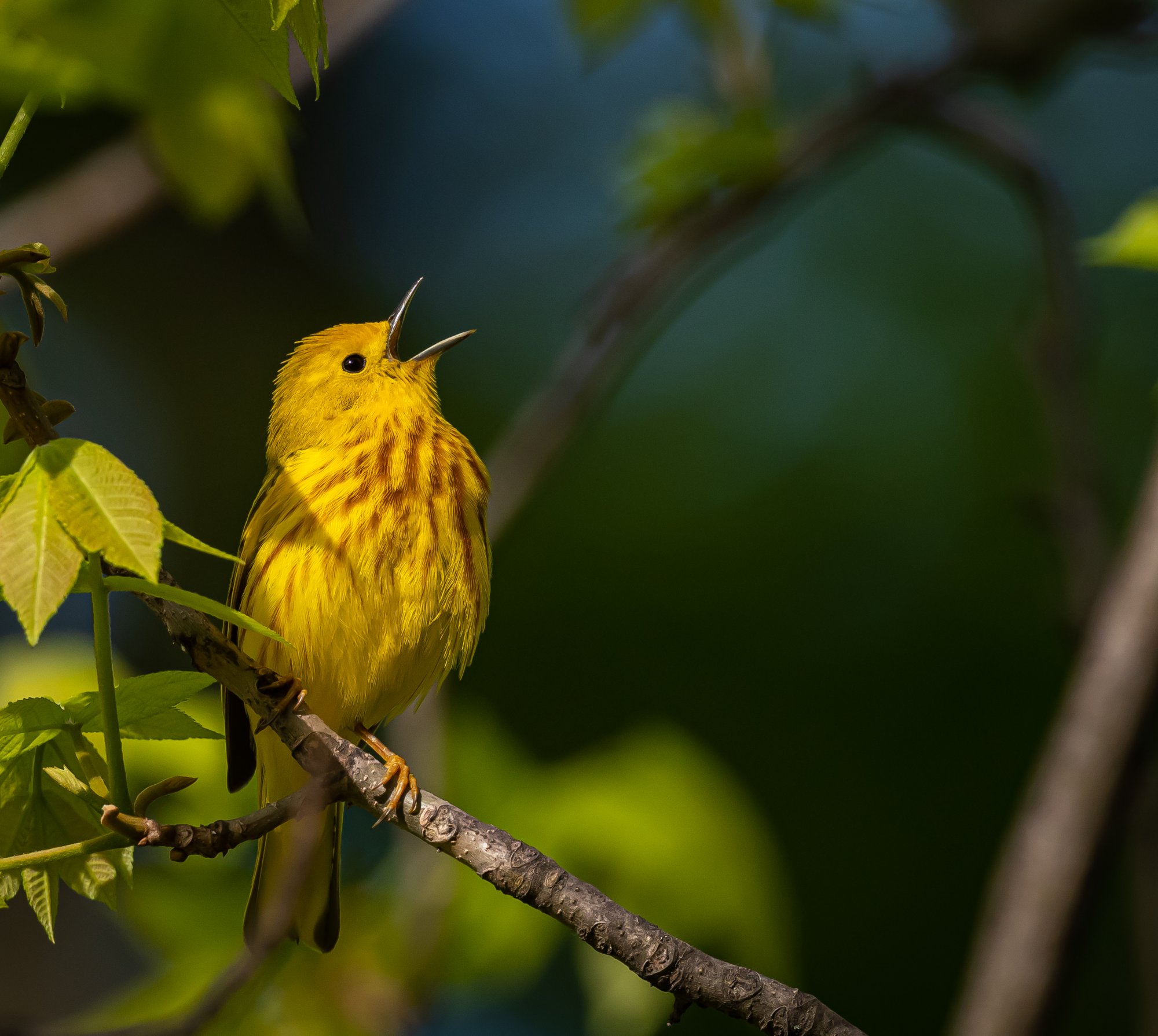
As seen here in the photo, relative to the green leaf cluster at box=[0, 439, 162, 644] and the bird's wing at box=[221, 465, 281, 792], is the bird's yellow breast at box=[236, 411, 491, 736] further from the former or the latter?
the green leaf cluster at box=[0, 439, 162, 644]

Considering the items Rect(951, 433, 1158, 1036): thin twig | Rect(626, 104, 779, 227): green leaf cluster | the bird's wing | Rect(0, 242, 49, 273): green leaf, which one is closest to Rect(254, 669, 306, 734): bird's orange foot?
the bird's wing

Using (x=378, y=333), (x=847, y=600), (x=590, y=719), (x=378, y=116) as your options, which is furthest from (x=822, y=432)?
(x=378, y=333)

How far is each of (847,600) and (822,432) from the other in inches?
37.1

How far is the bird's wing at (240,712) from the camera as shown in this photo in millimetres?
2084

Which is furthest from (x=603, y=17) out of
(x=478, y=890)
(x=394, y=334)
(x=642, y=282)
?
(x=478, y=890)

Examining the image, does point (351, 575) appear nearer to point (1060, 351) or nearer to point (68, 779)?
point (68, 779)

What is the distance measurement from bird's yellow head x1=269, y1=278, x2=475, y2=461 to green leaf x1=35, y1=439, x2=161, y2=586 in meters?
1.21

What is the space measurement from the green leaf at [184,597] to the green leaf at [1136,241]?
1.23 metres

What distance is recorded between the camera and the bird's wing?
2.08 meters

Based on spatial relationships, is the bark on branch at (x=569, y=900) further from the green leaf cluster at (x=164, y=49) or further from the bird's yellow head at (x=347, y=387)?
the bird's yellow head at (x=347, y=387)

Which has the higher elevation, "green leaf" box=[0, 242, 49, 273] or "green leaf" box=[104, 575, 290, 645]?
"green leaf" box=[0, 242, 49, 273]

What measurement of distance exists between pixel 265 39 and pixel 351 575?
39.4 inches

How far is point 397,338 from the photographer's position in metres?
2.69

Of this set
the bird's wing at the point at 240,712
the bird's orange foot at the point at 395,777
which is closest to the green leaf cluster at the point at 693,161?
the bird's wing at the point at 240,712
